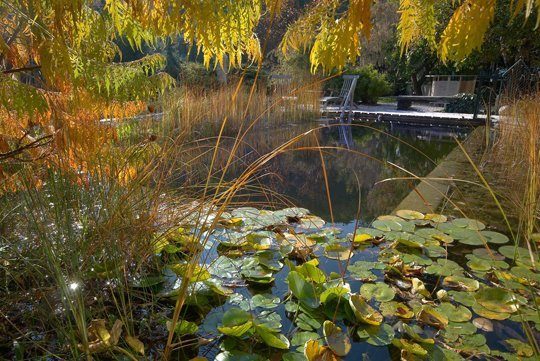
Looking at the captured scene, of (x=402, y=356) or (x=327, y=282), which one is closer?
(x=402, y=356)

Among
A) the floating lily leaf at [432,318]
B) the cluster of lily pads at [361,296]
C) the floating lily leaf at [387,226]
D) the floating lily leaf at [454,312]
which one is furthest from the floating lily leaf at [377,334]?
the floating lily leaf at [387,226]

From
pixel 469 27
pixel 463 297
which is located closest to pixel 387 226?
pixel 463 297

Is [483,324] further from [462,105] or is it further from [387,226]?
[462,105]

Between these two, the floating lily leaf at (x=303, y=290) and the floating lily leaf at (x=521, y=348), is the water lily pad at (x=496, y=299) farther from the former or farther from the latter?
the floating lily leaf at (x=303, y=290)

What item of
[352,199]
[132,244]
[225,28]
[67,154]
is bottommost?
[352,199]

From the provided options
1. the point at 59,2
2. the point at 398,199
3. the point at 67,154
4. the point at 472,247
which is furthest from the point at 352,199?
the point at 59,2

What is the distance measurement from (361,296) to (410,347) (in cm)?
31

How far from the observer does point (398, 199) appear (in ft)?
11.4

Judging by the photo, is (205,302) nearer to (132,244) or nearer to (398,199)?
(132,244)

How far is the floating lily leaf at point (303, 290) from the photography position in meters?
1.57

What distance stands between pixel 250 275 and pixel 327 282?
317mm

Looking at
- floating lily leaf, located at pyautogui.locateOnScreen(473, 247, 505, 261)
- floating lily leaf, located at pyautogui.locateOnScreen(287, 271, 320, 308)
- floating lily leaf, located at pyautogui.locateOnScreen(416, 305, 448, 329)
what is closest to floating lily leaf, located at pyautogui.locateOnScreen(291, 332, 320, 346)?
floating lily leaf, located at pyautogui.locateOnScreen(287, 271, 320, 308)

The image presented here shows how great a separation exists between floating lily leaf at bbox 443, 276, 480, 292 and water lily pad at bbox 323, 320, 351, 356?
65 centimetres

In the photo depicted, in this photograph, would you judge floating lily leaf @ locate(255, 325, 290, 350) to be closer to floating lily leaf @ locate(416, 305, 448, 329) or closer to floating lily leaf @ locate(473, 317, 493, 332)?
floating lily leaf @ locate(416, 305, 448, 329)
